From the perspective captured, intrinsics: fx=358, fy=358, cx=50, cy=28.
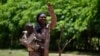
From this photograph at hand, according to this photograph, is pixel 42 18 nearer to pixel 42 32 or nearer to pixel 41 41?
pixel 42 32

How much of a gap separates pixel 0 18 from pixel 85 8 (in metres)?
5.93

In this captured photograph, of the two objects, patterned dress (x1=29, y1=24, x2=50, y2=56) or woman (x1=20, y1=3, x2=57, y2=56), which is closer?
woman (x1=20, y1=3, x2=57, y2=56)

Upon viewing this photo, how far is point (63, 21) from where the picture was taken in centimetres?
1767

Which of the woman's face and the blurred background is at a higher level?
the woman's face

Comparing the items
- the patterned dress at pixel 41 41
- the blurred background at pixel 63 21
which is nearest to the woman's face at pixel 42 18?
the patterned dress at pixel 41 41

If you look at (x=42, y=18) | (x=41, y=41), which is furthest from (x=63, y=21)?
(x=41, y=41)

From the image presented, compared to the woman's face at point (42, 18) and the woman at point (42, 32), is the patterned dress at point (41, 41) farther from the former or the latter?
the woman's face at point (42, 18)

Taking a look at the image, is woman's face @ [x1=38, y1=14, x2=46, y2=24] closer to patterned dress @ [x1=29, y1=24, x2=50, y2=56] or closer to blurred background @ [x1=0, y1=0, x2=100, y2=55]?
patterned dress @ [x1=29, y1=24, x2=50, y2=56]

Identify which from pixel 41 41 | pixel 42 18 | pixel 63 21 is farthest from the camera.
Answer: pixel 63 21

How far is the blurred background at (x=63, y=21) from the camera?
16.5 m

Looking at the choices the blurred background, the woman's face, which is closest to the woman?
the woman's face

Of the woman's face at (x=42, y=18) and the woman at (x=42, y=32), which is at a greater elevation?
the woman's face at (x=42, y=18)

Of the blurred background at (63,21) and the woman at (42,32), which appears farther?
the blurred background at (63,21)

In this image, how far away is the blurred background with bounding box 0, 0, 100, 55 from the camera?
16522mm
